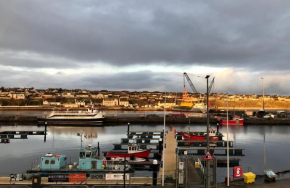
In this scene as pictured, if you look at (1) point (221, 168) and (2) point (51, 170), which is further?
(1) point (221, 168)

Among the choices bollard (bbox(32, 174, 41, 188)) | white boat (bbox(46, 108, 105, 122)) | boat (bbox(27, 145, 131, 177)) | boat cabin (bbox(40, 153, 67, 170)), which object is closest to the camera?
bollard (bbox(32, 174, 41, 188))

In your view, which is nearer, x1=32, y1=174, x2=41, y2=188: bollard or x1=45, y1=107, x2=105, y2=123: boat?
x1=32, y1=174, x2=41, y2=188: bollard

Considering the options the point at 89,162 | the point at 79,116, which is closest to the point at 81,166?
the point at 89,162

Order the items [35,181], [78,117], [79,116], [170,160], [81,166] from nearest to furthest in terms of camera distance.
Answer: [35,181] < [81,166] < [170,160] < [78,117] < [79,116]

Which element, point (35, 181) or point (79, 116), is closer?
point (35, 181)

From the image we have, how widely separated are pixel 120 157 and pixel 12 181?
17.6m

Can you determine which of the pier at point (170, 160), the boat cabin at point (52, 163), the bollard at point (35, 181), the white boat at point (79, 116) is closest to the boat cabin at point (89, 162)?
the boat cabin at point (52, 163)

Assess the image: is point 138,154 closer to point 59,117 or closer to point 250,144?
point 250,144

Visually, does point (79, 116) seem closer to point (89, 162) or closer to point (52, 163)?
point (52, 163)

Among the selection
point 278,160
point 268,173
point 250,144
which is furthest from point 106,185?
point 250,144

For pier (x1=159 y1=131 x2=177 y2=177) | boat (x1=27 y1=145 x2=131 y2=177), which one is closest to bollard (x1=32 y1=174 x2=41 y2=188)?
boat (x1=27 y1=145 x2=131 y2=177)

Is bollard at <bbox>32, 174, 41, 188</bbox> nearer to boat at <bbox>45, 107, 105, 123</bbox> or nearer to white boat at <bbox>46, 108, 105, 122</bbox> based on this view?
boat at <bbox>45, 107, 105, 123</bbox>

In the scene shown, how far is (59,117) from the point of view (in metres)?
110

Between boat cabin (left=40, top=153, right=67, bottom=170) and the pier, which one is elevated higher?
boat cabin (left=40, top=153, right=67, bottom=170)
